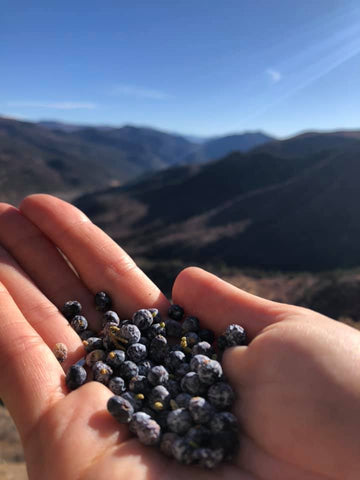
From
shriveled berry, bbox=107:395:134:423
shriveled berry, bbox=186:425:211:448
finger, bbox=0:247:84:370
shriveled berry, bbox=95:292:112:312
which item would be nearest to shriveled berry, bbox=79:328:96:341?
finger, bbox=0:247:84:370

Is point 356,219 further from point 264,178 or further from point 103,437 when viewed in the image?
point 103,437

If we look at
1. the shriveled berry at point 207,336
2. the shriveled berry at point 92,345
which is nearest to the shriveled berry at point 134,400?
the shriveled berry at point 92,345

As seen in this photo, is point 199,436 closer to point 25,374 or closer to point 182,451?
point 182,451

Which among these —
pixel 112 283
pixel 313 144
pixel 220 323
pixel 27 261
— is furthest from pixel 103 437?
pixel 313 144

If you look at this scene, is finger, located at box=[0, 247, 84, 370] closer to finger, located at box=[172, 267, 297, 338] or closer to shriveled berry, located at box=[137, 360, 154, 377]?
shriveled berry, located at box=[137, 360, 154, 377]

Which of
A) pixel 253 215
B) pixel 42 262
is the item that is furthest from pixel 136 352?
pixel 253 215
